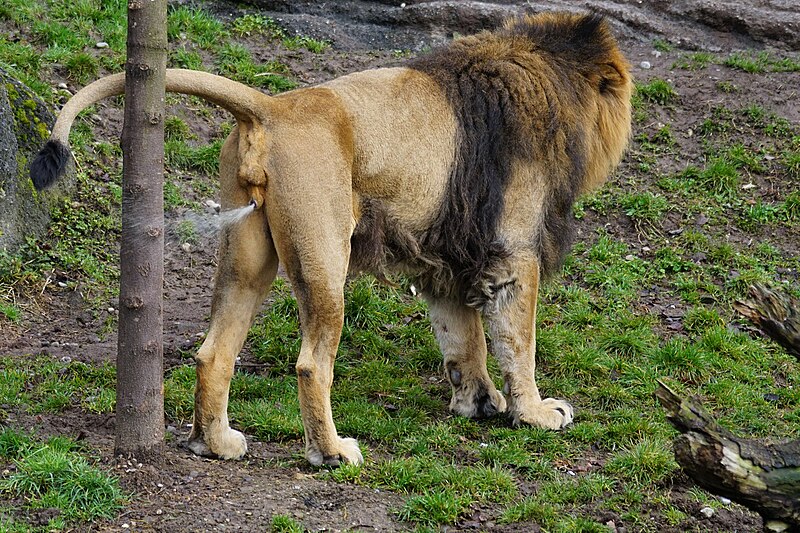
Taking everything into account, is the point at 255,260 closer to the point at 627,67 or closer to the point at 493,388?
the point at 493,388

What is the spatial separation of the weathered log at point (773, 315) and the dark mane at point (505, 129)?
1.85 meters

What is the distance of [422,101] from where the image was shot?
5586mm

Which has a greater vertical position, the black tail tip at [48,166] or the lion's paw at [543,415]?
the black tail tip at [48,166]

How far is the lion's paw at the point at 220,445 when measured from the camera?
200 inches

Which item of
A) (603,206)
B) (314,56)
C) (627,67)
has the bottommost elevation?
(603,206)

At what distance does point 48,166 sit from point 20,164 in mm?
3327

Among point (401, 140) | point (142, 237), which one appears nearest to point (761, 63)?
point (401, 140)

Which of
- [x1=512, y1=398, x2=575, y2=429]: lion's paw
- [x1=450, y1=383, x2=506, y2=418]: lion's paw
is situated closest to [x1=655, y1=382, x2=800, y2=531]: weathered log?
[x1=512, y1=398, x2=575, y2=429]: lion's paw

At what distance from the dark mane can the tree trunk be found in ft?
5.52

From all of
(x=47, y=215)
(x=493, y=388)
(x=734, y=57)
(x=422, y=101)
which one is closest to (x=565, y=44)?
(x=422, y=101)

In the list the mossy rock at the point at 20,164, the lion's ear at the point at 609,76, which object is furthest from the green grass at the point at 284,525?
the mossy rock at the point at 20,164

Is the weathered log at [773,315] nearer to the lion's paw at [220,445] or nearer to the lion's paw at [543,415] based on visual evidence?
the lion's paw at [543,415]

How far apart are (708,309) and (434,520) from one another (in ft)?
12.4

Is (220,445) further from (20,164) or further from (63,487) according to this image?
(20,164)
